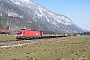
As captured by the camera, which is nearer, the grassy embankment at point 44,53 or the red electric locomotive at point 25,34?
the grassy embankment at point 44,53

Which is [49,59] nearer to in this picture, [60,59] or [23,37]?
[60,59]

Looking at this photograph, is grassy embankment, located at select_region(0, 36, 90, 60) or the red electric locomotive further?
the red electric locomotive

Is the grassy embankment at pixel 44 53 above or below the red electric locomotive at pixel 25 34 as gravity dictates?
below

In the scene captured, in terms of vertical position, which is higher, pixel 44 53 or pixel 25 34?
pixel 25 34

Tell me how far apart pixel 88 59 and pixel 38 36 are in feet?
281

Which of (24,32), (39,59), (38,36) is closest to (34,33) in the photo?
(38,36)

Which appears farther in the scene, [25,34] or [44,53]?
[25,34]

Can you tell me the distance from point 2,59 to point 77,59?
8289 millimetres

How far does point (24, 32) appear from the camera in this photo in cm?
9356

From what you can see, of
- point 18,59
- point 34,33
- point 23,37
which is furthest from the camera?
point 34,33

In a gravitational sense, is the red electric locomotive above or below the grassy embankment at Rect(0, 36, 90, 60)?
above

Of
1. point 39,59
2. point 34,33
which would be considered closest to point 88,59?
point 39,59

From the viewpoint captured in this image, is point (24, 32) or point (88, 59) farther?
point (24, 32)

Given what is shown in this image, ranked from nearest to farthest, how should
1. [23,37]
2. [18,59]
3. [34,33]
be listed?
[18,59] → [23,37] → [34,33]
